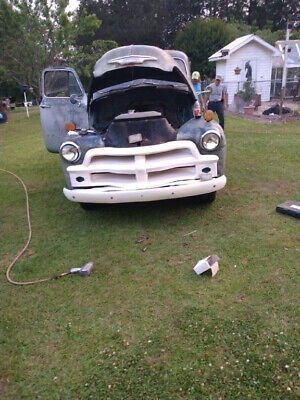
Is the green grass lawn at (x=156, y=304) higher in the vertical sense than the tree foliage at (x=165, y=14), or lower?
lower

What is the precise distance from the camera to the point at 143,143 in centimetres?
414

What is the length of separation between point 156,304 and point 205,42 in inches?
1060

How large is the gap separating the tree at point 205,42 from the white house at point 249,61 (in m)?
6.51

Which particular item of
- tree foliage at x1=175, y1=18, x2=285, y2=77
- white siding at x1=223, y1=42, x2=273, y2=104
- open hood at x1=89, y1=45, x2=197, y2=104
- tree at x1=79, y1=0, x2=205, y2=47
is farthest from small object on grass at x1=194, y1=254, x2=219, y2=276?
tree at x1=79, y1=0, x2=205, y2=47

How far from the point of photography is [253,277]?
307cm

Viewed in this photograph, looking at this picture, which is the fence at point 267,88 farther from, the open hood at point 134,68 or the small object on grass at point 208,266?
the small object on grass at point 208,266

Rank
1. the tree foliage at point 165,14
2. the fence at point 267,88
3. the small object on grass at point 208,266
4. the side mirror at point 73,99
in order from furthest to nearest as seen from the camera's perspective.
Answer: the tree foliage at point 165,14, the fence at point 267,88, the side mirror at point 73,99, the small object on grass at point 208,266

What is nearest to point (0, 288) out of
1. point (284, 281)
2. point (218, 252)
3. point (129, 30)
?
point (218, 252)

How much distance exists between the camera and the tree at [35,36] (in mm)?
18328

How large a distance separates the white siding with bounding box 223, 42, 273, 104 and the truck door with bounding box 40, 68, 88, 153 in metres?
13.8

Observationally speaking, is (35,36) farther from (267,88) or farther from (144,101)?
(144,101)

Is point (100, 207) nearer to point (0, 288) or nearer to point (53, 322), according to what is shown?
point (0, 288)

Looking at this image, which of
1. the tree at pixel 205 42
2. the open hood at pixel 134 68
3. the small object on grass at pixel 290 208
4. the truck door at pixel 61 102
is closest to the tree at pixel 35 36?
the tree at pixel 205 42

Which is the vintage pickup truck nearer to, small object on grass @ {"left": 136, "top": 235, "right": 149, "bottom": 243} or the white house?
small object on grass @ {"left": 136, "top": 235, "right": 149, "bottom": 243}
